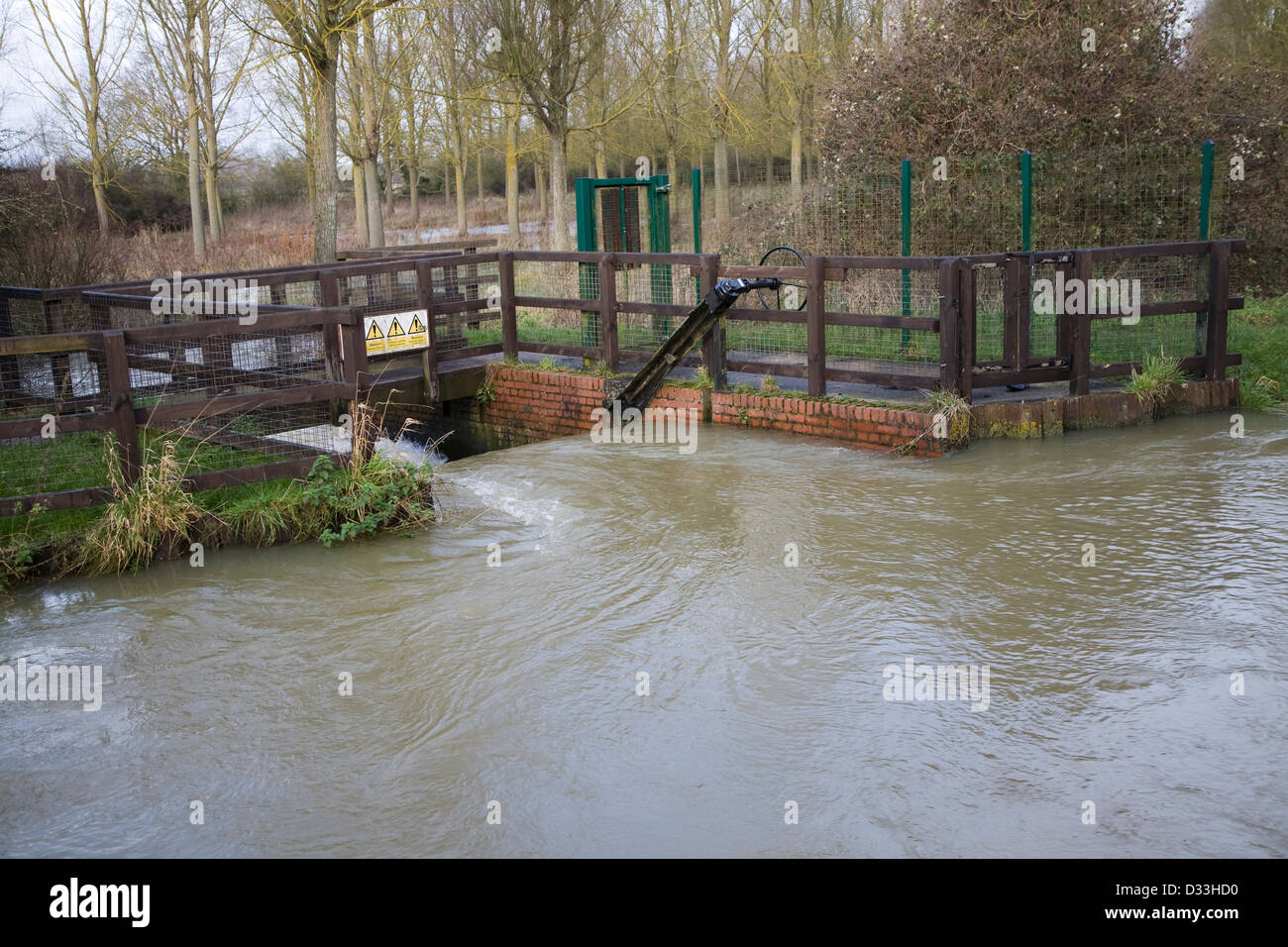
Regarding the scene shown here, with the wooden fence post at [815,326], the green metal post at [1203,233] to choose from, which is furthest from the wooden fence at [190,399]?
the green metal post at [1203,233]

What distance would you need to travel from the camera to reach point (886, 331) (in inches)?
577

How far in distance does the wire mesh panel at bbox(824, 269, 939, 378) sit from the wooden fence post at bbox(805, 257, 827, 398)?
18.4 inches

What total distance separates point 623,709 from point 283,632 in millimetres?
2338

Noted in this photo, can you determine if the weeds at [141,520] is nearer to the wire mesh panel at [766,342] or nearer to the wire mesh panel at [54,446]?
the wire mesh panel at [54,446]

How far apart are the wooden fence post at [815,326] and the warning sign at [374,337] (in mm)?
4516

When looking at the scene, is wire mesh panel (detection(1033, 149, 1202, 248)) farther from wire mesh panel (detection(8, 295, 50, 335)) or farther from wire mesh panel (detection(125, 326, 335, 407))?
wire mesh panel (detection(8, 295, 50, 335))

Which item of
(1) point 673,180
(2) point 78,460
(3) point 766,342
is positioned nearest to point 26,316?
(2) point 78,460

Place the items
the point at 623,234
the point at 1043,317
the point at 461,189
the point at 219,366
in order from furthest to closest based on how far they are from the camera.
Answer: the point at 461,189, the point at 623,234, the point at 1043,317, the point at 219,366

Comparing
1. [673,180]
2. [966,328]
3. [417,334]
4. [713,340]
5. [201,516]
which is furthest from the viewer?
[673,180]

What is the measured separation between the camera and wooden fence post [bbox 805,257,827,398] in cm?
1096

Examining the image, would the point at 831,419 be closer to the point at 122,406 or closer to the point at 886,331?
the point at 886,331

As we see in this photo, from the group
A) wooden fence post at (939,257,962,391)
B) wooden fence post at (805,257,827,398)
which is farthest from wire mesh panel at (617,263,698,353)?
wooden fence post at (939,257,962,391)

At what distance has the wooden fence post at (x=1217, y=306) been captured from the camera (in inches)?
438

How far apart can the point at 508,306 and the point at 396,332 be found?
5.23 ft
